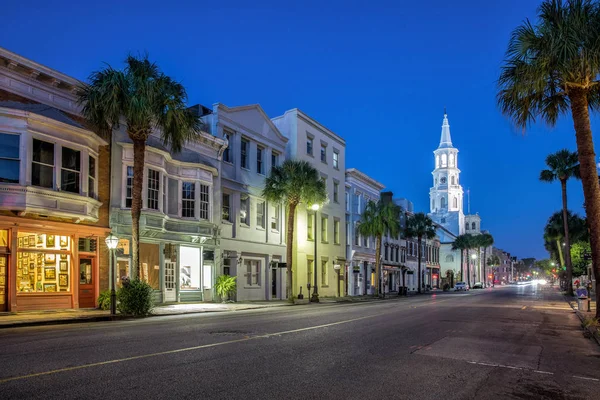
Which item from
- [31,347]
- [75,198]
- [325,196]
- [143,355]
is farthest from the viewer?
[325,196]

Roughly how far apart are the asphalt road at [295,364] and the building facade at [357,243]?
122 ft

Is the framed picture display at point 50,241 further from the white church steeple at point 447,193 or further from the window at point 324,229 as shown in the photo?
the white church steeple at point 447,193

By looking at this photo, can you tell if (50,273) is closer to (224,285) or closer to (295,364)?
(224,285)

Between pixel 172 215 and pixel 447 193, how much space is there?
114 meters

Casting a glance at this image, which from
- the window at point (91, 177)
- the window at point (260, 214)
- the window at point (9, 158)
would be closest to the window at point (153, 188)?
the window at point (91, 177)

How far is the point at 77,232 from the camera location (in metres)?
22.5

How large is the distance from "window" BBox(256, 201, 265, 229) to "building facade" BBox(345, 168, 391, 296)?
16.1 metres

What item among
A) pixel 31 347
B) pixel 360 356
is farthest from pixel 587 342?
pixel 31 347

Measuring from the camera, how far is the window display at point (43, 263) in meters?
20.6

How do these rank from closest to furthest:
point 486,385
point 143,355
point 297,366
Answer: point 486,385 → point 297,366 → point 143,355

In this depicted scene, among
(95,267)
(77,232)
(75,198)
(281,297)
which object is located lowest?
(281,297)

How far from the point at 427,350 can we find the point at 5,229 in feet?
56.2

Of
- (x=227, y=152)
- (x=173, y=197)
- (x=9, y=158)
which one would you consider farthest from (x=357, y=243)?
(x=9, y=158)

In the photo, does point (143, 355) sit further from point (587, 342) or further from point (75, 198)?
point (75, 198)
